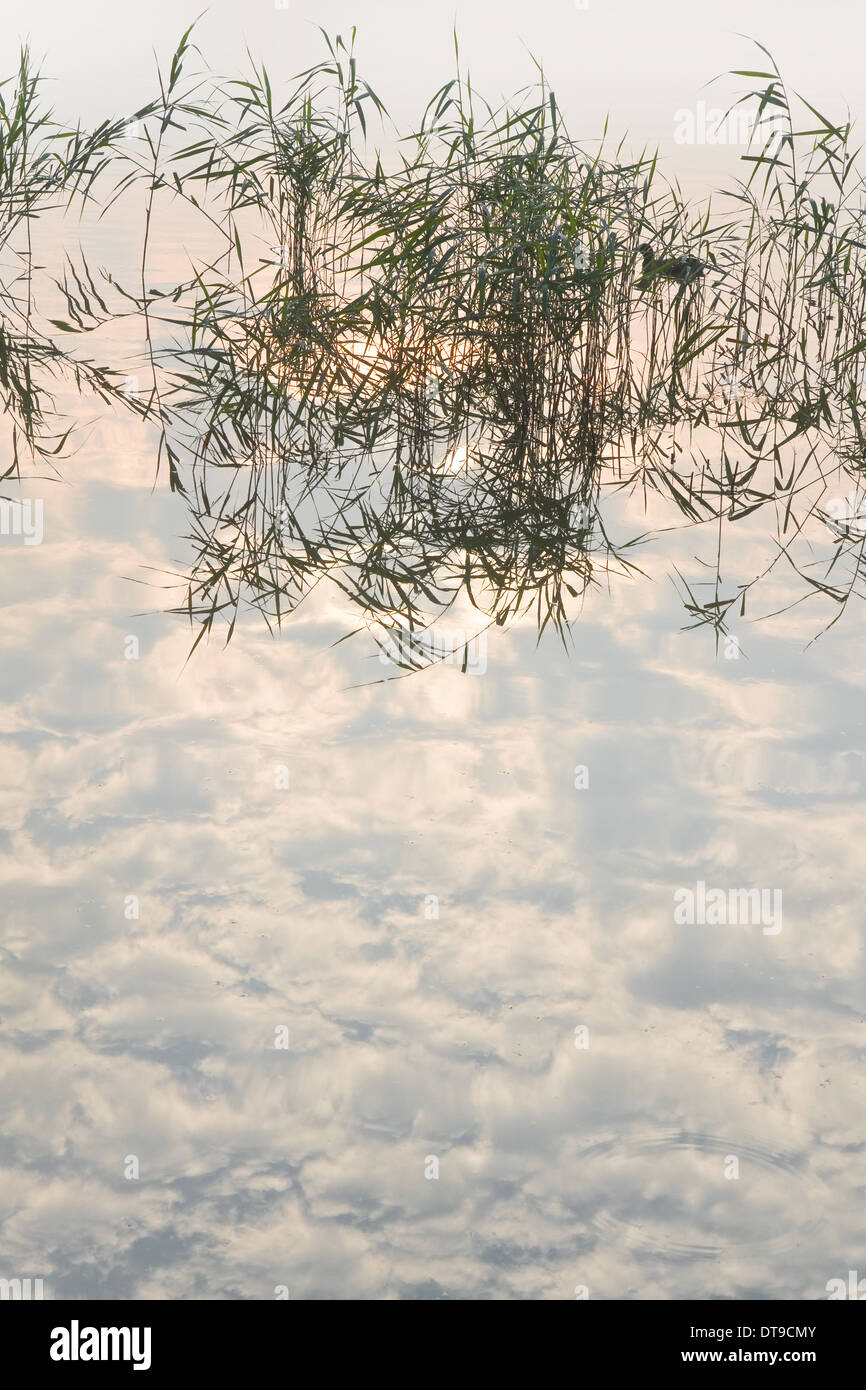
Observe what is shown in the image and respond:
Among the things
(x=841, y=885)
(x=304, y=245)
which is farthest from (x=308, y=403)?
(x=841, y=885)

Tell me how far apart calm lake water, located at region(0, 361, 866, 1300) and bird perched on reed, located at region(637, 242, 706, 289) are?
2.02 metres

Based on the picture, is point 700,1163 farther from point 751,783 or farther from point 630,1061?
point 751,783

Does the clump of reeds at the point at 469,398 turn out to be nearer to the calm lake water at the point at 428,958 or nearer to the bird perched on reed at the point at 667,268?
the bird perched on reed at the point at 667,268

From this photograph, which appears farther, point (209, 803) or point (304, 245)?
point (304, 245)

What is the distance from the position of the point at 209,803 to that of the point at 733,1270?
182cm

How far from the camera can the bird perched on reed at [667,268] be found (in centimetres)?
625

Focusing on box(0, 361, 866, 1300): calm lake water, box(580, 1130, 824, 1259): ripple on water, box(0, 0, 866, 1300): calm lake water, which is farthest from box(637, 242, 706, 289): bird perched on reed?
box(580, 1130, 824, 1259): ripple on water

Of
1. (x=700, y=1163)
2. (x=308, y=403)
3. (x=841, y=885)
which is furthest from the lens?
(x=308, y=403)

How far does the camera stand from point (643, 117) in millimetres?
31000

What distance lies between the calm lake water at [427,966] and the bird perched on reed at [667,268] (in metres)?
2.02

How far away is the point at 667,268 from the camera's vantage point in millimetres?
6430

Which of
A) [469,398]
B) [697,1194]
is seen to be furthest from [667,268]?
[697,1194]

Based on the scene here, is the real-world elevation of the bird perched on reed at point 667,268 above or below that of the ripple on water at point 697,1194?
above

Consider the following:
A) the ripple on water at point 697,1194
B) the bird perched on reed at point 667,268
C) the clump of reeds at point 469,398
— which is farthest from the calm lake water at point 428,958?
the bird perched on reed at point 667,268
